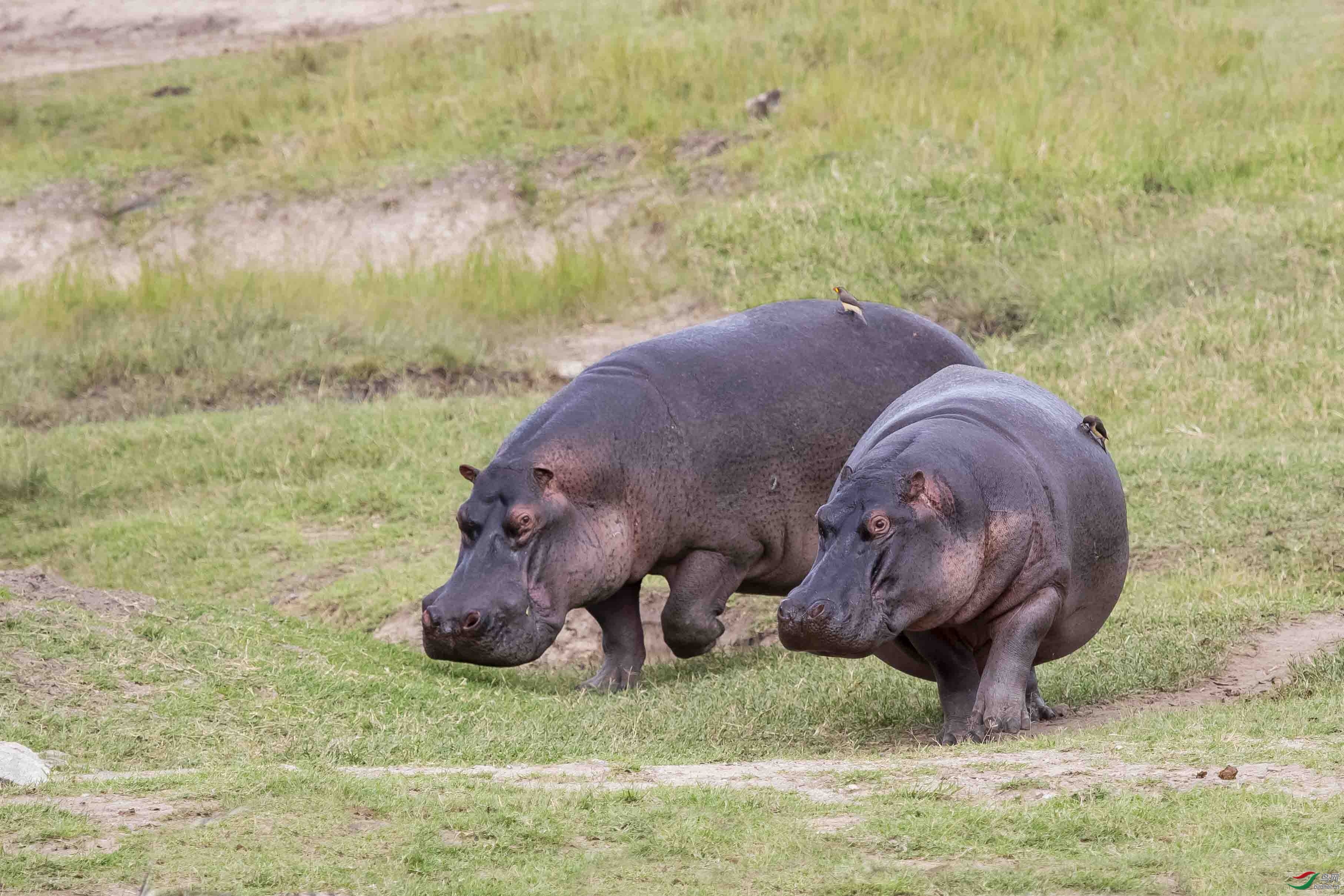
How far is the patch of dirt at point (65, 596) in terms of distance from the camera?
6.64 m

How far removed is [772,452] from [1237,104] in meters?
9.25

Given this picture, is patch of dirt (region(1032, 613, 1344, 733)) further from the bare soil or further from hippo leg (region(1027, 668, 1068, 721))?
the bare soil

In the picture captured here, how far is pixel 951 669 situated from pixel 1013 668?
0.32 metres

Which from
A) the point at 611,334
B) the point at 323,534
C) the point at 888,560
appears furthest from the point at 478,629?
the point at 611,334

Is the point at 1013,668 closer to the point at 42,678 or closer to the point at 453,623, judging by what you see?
the point at 453,623

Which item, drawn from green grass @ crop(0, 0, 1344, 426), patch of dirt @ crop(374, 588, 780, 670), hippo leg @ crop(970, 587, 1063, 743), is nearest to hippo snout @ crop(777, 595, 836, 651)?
hippo leg @ crop(970, 587, 1063, 743)

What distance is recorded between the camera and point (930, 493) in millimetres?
4965

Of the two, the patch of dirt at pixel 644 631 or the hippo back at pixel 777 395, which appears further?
the patch of dirt at pixel 644 631

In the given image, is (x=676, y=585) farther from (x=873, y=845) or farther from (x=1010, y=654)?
(x=873, y=845)

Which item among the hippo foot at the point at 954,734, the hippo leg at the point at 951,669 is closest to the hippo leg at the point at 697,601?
the hippo leg at the point at 951,669

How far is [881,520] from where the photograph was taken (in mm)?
4922

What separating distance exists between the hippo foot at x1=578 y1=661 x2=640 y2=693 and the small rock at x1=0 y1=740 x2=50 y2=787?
8.29 ft

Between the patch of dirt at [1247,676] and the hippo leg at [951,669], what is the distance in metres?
0.22

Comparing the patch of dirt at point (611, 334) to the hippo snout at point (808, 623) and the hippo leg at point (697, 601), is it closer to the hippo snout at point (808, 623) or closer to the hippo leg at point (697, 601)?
the hippo leg at point (697, 601)
